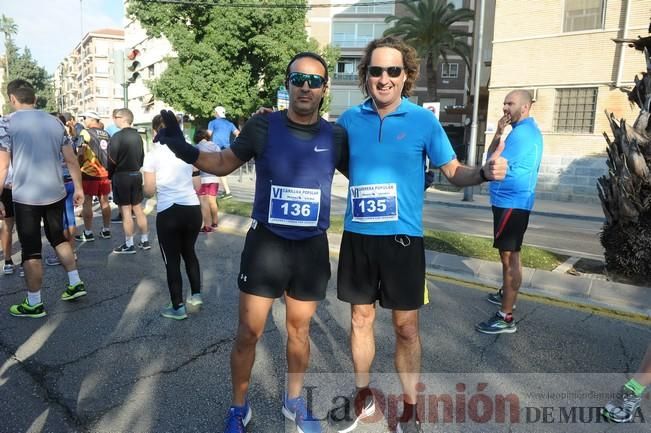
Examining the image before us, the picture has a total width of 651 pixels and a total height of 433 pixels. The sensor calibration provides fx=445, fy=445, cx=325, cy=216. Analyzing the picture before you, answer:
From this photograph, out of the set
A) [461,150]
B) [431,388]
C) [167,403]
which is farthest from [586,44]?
[167,403]

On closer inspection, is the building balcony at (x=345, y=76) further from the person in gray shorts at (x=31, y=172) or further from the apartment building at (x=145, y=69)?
the person in gray shorts at (x=31, y=172)

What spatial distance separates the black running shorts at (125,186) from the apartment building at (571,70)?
14.3 meters

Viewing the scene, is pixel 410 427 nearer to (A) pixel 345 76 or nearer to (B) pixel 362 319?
(B) pixel 362 319

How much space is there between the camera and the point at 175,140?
2.42 meters

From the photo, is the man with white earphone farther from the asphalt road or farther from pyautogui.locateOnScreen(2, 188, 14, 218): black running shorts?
pyautogui.locateOnScreen(2, 188, 14, 218): black running shorts

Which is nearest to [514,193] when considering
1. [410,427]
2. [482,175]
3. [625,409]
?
[482,175]

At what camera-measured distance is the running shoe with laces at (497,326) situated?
4023 millimetres

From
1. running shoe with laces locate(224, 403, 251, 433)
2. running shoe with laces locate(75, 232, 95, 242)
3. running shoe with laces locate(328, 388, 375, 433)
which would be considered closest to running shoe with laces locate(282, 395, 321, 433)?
running shoe with laces locate(328, 388, 375, 433)

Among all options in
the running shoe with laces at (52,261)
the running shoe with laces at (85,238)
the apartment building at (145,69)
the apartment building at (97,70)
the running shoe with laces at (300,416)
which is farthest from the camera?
the apartment building at (97,70)

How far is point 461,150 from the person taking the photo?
1255 inches

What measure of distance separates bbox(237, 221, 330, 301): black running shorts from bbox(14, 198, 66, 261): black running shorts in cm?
279

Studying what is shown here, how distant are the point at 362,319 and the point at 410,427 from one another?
26.1 inches

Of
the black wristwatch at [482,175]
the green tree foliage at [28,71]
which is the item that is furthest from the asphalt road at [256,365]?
the green tree foliage at [28,71]

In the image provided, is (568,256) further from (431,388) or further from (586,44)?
(586,44)
